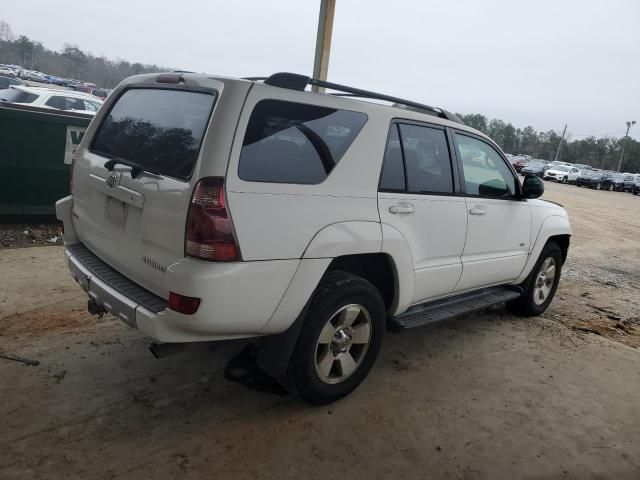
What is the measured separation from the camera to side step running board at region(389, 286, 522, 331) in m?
3.58

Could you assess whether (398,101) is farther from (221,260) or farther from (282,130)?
(221,260)

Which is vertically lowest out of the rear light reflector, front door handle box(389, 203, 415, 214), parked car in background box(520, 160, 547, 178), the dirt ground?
the dirt ground

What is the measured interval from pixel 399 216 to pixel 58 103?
13.6m

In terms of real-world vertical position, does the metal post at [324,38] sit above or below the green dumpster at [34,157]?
above

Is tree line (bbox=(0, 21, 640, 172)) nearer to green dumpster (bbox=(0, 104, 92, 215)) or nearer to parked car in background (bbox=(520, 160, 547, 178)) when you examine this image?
parked car in background (bbox=(520, 160, 547, 178))

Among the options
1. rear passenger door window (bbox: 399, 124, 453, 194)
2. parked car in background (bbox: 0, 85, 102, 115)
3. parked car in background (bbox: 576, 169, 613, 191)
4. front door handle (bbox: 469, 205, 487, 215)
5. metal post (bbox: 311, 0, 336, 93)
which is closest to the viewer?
rear passenger door window (bbox: 399, 124, 453, 194)

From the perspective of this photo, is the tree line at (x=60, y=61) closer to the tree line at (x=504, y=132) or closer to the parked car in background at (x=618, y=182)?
the tree line at (x=504, y=132)

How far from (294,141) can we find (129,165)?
3.09 feet

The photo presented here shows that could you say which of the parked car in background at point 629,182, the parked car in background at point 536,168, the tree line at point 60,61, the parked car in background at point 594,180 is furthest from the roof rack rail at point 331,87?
the tree line at point 60,61

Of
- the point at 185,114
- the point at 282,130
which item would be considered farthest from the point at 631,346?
the point at 185,114

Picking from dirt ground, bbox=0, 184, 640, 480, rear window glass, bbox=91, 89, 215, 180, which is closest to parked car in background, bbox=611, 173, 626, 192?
dirt ground, bbox=0, 184, 640, 480

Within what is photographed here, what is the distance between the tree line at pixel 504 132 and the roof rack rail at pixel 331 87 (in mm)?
76422

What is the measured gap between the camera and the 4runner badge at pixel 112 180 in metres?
2.93

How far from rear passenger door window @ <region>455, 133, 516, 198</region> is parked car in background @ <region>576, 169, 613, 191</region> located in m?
38.7
